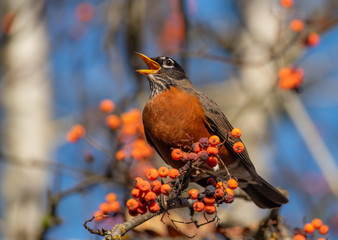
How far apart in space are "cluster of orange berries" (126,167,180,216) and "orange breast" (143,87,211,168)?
0.89m

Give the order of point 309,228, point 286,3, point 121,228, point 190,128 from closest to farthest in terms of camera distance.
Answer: point 121,228
point 309,228
point 190,128
point 286,3

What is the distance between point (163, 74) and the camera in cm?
416

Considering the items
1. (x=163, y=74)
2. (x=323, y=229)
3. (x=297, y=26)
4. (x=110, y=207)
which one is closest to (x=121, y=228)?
(x=110, y=207)

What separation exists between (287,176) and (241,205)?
7.45ft

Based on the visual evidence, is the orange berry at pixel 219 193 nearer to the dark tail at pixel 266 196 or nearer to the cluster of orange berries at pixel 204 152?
the cluster of orange berries at pixel 204 152

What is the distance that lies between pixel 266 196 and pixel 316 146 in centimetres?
70

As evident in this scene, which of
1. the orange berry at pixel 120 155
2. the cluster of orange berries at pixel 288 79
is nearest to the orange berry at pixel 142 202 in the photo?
the orange berry at pixel 120 155

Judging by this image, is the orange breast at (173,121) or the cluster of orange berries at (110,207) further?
the orange breast at (173,121)

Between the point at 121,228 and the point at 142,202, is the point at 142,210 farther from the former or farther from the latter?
the point at 121,228

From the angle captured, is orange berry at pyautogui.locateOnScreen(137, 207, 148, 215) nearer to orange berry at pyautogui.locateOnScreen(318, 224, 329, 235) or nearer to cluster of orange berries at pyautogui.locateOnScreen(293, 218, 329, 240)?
cluster of orange berries at pyautogui.locateOnScreen(293, 218, 329, 240)

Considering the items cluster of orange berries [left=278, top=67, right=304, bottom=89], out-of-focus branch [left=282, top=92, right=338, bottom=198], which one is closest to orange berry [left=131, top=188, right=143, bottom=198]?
out-of-focus branch [left=282, top=92, right=338, bottom=198]

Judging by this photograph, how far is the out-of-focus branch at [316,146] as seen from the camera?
155 inches

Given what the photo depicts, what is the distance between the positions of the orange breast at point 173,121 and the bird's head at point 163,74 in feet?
0.70

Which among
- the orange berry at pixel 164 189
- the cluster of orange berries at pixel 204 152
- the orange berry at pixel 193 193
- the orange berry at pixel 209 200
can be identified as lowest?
the orange berry at pixel 164 189
